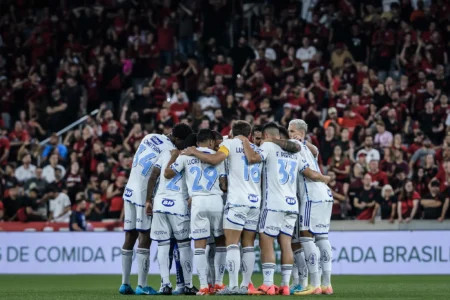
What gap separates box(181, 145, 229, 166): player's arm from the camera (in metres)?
15.0

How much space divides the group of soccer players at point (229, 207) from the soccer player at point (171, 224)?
0.01 metres

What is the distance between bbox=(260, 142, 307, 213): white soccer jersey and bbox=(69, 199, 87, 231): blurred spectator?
1130cm

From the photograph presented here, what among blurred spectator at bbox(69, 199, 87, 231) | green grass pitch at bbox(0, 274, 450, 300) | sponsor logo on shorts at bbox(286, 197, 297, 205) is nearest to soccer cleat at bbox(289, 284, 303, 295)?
green grass pitch at bbox(0, 274, 450, 300)

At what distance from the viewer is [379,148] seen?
87.1ft

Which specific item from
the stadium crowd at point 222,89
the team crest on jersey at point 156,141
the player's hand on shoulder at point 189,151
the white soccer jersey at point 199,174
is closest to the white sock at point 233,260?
the white soccer jersey at point 199,174

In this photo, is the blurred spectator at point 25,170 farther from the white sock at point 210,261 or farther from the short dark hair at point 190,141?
the short dark hair at point 190,141

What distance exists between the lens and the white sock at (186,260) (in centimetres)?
1538

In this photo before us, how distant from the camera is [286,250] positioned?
599 inches

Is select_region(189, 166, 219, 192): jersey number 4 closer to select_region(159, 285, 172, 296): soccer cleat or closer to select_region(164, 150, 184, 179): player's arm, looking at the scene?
select_region(164, 150, 184, 179): player's arm

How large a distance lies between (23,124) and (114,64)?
3493 millimetres

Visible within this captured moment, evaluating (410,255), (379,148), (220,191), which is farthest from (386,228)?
(220,191)

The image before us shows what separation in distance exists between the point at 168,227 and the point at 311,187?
7.47 feet

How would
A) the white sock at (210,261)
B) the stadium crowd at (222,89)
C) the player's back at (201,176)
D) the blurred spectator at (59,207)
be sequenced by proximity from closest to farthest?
the player's back at (201,176)
the white sock at (210,261)
the stadium crowd at (222,89)
the blurred spectator at (59,207)

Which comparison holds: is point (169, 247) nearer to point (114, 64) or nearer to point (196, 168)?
point (196, 168)
